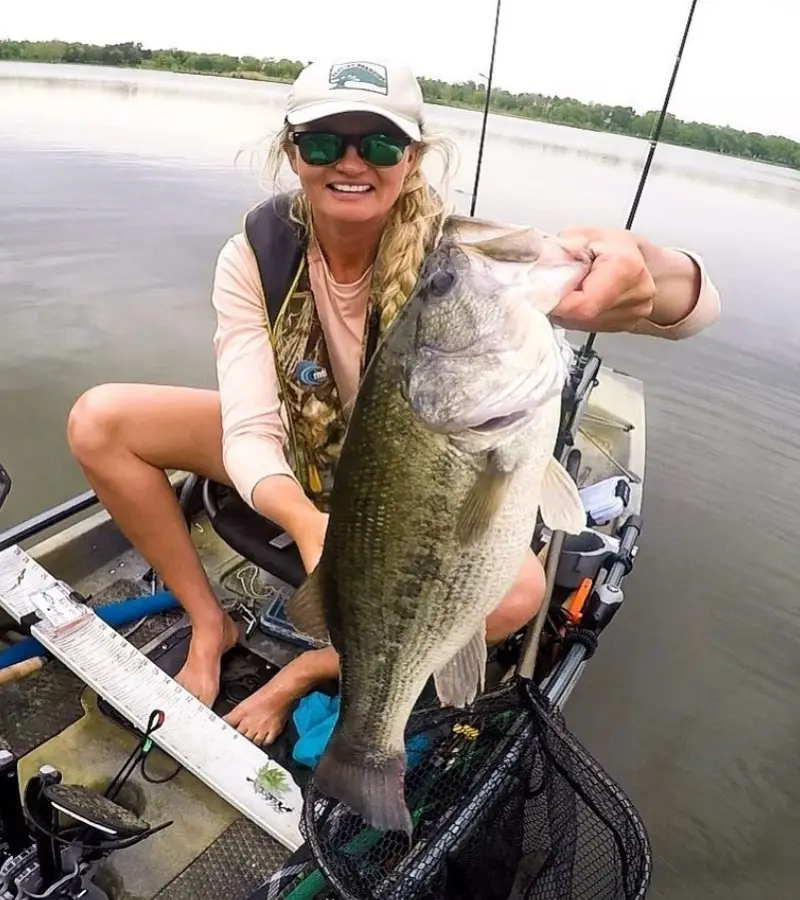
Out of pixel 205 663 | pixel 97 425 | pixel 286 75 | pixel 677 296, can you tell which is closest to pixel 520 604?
pixel 677 296

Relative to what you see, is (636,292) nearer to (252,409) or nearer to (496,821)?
(252,409)

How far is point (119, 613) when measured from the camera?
113 inches

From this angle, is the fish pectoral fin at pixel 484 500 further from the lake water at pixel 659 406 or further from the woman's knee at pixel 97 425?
the lake water at pixel 659 406

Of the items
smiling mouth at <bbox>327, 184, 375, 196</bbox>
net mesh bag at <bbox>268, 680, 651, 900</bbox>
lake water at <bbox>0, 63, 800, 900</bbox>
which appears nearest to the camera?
net mesh bag at <bbox>268, 680, 651, 900</bbox>

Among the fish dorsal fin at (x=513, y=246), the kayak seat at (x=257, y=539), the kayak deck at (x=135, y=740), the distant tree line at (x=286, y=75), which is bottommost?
the distant tree line at (x=286, y=75)

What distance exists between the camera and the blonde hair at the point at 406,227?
222 centimetres

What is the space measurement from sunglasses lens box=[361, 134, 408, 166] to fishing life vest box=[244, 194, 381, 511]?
436 mm

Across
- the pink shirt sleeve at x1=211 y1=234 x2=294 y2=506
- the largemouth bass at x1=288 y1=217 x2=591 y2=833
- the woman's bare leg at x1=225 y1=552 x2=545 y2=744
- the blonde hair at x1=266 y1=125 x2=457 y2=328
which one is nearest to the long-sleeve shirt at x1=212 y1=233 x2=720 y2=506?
the pink shirt sleeve at x1=211 y1=234 x2=294 y2=506

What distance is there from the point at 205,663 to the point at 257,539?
1.49 ft

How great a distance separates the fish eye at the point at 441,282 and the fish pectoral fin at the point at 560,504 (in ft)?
1.28

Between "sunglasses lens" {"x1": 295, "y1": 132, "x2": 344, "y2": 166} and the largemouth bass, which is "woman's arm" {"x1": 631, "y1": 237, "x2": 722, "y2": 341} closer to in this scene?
the largemouth bass

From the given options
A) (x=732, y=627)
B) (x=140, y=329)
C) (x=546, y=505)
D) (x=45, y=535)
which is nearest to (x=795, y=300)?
(x=732, y=627)

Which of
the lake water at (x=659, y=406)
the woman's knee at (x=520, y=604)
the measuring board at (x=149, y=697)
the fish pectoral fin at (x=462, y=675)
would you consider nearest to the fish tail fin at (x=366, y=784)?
the fish pectoral fin at (x=462, y=675)

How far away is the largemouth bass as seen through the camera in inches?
52.4
